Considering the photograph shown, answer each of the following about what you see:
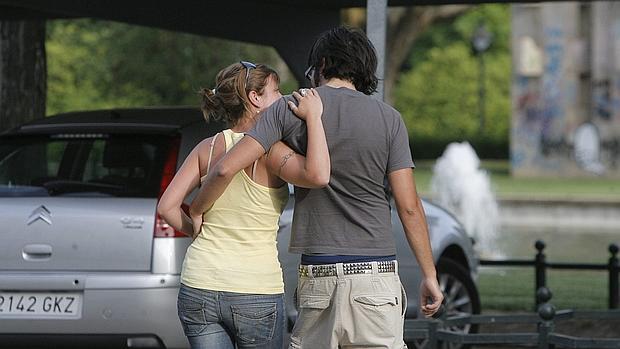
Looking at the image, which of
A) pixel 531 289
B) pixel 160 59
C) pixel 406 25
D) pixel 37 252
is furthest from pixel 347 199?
pixel 406 25

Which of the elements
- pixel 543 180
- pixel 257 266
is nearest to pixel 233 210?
pixel 257 266

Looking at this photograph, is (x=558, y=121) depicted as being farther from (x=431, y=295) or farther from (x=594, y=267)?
(x=431, y=295)

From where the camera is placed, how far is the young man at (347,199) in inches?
190

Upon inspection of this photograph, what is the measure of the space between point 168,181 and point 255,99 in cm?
250

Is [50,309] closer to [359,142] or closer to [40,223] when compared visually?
[40,223]

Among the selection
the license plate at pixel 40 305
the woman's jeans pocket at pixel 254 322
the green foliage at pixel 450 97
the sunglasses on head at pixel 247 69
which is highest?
the green foliage at pixel 450 97

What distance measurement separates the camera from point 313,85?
5055mm

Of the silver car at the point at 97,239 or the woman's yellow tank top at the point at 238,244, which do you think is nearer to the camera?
the woman's yellow tank top at the point at 238,244

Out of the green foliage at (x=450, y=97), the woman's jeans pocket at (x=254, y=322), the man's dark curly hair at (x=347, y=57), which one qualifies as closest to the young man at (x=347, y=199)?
the man's dark curly hair at (x=347, y=57)

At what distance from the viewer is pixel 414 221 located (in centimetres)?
496

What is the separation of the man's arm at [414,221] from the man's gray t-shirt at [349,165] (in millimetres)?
52

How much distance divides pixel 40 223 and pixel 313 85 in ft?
9.06

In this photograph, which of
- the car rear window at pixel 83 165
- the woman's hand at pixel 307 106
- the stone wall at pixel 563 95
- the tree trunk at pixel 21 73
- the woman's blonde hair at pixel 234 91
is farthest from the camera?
the stone wall at pixel 563 95

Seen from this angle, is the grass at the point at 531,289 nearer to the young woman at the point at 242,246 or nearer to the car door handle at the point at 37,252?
the car door handle at the point at 37,252
